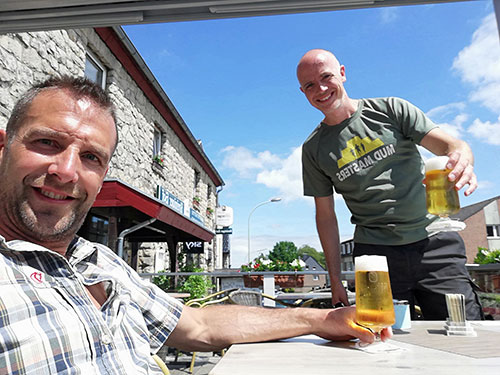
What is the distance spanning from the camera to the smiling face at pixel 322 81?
7.20 feet

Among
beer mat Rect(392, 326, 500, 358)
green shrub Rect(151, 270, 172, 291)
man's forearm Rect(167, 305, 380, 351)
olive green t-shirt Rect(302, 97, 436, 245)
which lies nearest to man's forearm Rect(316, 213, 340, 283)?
olive green t-shirt Rect(302, 97, 436, 245)

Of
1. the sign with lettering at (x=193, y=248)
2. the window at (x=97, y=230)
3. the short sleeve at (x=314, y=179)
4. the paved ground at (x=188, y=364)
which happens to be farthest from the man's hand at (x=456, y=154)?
the sign with lettering at (x=193, y=248)

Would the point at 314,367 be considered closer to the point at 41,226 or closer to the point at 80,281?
the point at 80,281

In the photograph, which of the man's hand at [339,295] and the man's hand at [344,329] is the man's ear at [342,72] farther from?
the man's hand at [344,329]

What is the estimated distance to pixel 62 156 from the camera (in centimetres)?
129

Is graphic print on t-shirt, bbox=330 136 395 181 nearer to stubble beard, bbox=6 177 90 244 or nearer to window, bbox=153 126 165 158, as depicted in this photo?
stubble beard, bbox=6 177 90 244

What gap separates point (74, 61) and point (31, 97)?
5.21 metres

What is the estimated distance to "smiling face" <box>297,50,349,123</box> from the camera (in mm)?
2195

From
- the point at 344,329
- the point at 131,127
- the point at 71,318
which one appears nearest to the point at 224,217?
the point at 131,127

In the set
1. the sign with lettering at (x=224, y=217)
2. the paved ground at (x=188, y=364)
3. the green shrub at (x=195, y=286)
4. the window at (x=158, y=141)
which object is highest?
the window at (x=158, y=141)

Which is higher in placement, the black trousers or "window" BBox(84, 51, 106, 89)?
"window" BBox(84, 51, 106, 89)

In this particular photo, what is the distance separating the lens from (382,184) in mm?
2104

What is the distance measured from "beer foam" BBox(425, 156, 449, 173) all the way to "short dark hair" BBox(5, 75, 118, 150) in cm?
132

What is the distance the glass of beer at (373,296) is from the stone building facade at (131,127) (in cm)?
425
